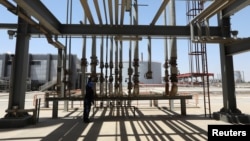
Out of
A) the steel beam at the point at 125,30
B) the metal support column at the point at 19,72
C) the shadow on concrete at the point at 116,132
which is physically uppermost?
the steel beam at the point at 125,30

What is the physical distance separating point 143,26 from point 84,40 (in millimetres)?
3564

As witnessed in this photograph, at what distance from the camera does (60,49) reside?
11.1 m

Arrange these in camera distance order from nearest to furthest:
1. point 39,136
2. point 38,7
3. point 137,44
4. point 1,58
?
point 39,136 → point 38,7 → point 137,44 → point 1,58

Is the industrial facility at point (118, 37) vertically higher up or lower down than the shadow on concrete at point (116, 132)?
higher up

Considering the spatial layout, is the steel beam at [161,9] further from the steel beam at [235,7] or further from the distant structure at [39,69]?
the distant structure at [39,69]

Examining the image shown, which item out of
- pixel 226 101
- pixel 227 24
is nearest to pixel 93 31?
pixel 227 24

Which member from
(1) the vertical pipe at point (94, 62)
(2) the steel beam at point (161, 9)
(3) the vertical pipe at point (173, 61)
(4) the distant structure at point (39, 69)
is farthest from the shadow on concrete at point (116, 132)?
(4) the distant structure at point (39, 69)

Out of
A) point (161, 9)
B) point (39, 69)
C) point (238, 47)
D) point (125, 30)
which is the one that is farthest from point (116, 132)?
point (39, 69)

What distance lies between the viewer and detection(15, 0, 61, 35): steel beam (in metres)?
6.14

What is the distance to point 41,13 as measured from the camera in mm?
7199

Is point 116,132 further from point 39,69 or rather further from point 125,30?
point 39,69

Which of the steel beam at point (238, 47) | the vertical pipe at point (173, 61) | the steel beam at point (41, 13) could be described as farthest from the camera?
the vertical pipe at point (173, 61)

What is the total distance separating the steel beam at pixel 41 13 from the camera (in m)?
6.14

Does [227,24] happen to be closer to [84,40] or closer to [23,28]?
[84,40]
